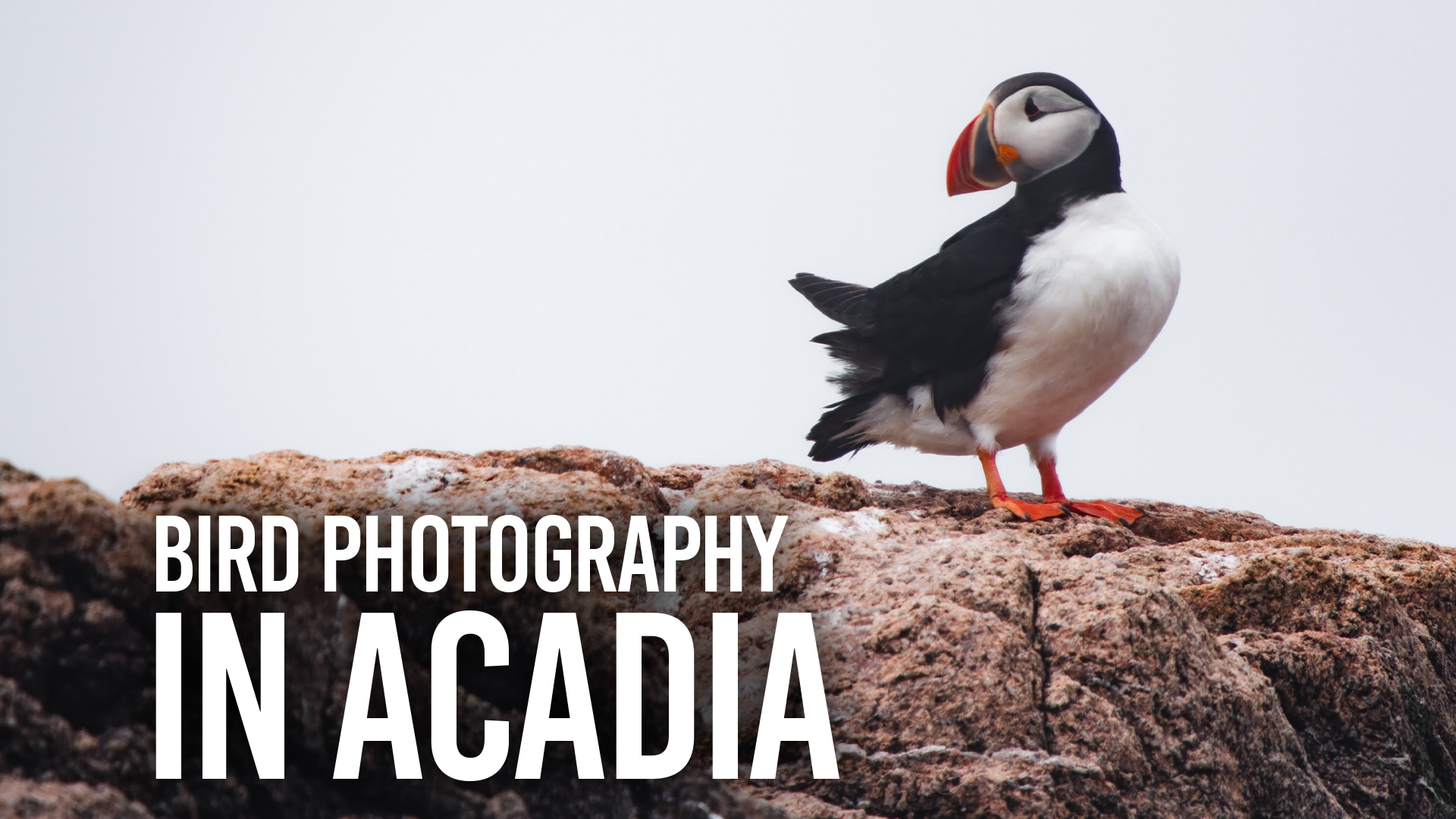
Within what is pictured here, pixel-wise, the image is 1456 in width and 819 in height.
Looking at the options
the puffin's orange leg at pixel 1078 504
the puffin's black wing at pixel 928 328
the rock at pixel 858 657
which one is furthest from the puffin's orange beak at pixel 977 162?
the rock at pixel 858 657

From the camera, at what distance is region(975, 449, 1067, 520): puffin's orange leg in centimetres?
471

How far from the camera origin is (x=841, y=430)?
5.72 meters

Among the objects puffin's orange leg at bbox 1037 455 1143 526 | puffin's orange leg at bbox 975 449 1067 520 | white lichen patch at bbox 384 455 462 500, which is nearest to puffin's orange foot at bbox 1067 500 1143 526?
puffin's orange leg at bbox 1037 455 1143 526

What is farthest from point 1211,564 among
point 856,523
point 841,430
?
point 841,430

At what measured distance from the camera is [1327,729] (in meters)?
3.38

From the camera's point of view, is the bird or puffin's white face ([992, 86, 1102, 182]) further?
puffin's white face ([992, 86, 1102, 182])

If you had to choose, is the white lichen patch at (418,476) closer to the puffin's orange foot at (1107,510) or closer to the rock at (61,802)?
the rock at (61,802)

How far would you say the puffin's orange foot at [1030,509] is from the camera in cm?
470

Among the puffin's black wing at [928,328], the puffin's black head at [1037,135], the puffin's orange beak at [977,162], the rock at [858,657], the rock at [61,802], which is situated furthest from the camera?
the puffin's orange beak at [977,162]

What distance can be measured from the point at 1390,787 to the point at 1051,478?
245cm

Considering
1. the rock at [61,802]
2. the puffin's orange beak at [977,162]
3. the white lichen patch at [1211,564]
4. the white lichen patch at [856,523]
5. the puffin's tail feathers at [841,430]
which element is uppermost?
the puffin's orange beak at [977,162]

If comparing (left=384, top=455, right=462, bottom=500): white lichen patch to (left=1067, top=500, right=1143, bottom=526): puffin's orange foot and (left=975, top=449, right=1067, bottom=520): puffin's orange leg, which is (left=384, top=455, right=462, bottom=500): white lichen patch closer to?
(left=975, top=449, right=1067, bottom=520): puffin's orange leg

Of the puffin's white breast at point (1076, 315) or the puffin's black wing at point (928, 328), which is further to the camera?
the puffin's black wing at point (928, 328)

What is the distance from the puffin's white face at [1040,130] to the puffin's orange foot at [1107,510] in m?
1.61
